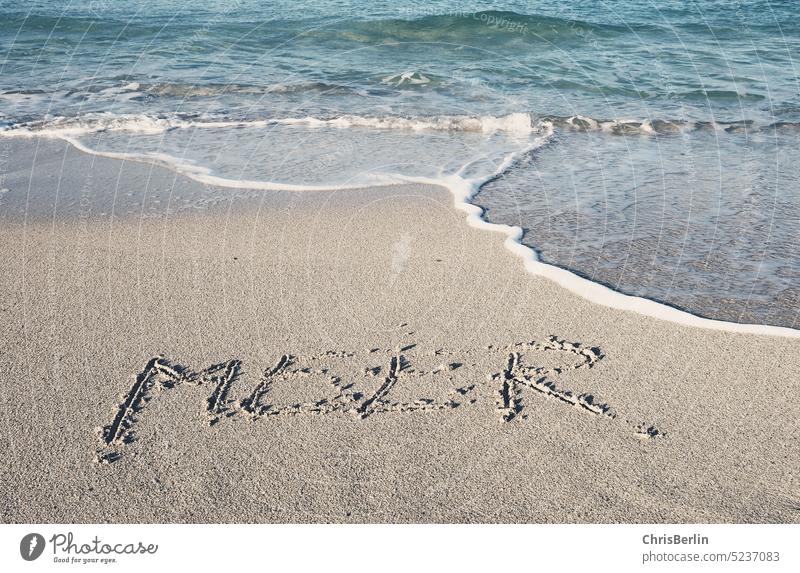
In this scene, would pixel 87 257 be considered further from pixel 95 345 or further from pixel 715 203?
pixel 715 203

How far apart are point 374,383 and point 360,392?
128 millimetres

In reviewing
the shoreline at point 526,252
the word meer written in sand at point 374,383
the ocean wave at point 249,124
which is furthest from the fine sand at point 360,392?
the ocean wave at point 249,124

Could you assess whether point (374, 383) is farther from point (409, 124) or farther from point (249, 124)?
point (249, 124)

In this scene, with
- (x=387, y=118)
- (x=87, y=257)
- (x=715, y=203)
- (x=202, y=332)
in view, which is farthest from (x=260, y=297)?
(x=387, y=118)

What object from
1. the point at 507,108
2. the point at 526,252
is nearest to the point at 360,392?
the point at 526,252

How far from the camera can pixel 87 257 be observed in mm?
6465

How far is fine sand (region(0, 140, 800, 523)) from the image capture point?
148 inches

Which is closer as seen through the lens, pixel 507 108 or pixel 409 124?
pixel 409 124

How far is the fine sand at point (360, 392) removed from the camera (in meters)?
3.75

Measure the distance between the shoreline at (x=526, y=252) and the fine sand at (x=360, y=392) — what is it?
0.40 feet

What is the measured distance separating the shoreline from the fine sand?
123 millimetres

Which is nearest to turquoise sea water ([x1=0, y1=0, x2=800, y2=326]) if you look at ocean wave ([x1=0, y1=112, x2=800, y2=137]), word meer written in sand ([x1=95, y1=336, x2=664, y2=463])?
ocean wave ([x1=0, y1=112, x2=800, y2=137])

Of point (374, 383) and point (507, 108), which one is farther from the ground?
point (374, 383)

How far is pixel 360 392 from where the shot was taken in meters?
4.57
